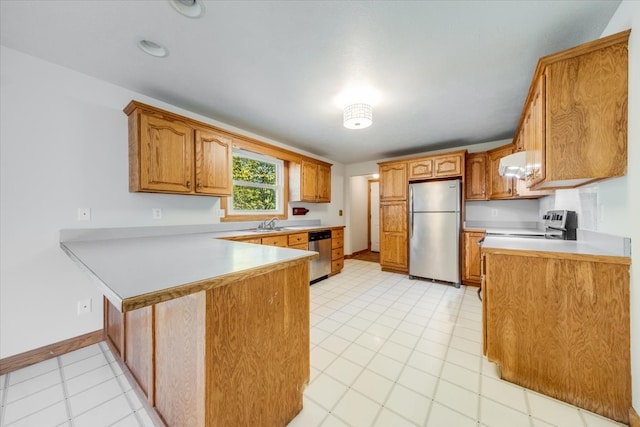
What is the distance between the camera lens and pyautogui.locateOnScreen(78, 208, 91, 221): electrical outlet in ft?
6.54

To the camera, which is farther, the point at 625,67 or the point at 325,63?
the point at 325,63

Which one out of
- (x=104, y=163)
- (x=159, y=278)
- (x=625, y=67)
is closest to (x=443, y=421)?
(x=159, y=278)

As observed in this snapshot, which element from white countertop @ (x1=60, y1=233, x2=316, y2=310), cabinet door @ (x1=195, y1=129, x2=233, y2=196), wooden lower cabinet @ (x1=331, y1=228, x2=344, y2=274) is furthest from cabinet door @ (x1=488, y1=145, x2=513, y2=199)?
cabinet door @ (x1=195, y1=129, x2=233, y2=196)

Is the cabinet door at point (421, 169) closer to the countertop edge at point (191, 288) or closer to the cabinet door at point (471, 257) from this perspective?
the cabinet door at point (471, 257)

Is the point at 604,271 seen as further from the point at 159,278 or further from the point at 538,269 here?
the point at 159,278

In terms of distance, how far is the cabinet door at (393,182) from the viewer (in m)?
4.13

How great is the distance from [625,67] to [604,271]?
112 cm

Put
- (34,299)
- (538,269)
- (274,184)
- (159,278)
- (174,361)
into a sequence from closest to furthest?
(159,278) → (174,361) → (538,269) → (34,299) → (274,184)

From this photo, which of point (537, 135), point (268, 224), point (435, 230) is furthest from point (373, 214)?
point (537, 135)

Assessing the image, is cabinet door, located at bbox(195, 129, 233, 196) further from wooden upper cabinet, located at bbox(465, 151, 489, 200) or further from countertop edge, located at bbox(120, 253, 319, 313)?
wooden upper cabinet, located at bbox(465, 151, 489, 200)

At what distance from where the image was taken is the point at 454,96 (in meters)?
2.39

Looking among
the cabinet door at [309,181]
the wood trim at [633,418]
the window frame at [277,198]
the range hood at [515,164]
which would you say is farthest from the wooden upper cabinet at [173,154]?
the wood trim at [633,418]

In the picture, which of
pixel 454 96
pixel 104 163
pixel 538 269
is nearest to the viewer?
pixel 538 269

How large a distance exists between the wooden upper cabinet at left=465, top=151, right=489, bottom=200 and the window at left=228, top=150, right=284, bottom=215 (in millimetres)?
3125
